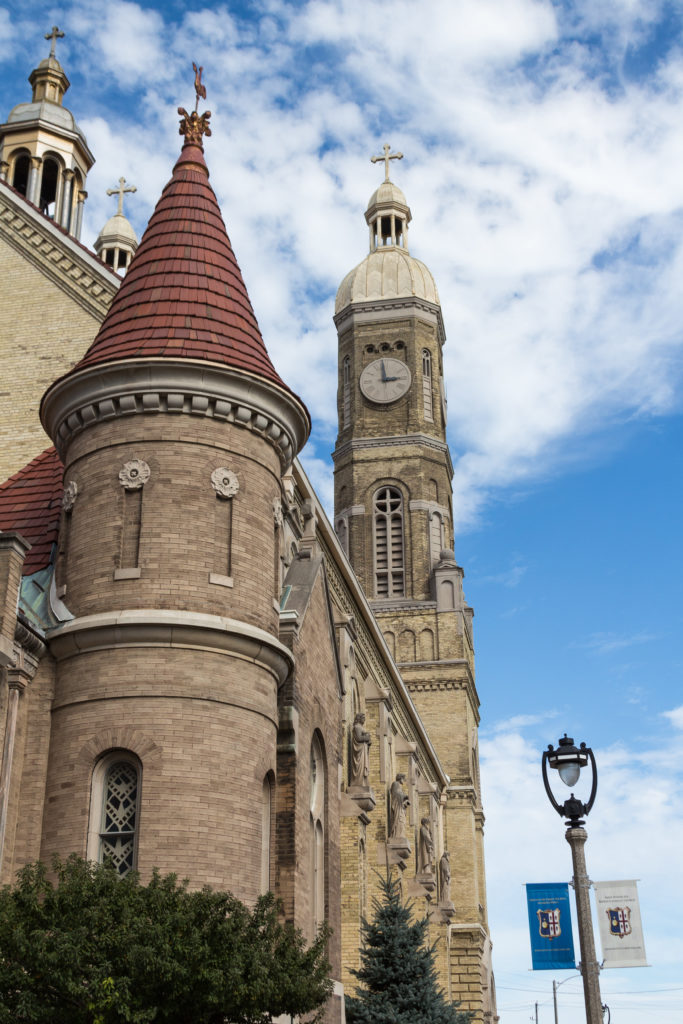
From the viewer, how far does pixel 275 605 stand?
63.9 ft

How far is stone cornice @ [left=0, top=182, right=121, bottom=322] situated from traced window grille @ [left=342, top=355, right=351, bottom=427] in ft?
127

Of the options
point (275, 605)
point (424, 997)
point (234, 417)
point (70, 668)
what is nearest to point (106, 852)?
point (70, 668)

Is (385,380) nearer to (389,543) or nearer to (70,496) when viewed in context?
(389,543)

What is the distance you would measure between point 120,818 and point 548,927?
7289 millimetres

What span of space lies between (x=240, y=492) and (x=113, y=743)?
14.0ft

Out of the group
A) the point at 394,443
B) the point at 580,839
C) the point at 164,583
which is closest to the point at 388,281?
the point at 394,443

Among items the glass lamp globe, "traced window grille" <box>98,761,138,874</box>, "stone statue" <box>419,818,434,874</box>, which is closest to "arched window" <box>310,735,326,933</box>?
"traced window grille" <box>98,761,138,874</box>

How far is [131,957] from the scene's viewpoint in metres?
12.0

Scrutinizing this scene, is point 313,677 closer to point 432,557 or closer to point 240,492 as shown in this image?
point 240,492

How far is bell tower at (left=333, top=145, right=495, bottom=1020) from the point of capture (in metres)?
59.6

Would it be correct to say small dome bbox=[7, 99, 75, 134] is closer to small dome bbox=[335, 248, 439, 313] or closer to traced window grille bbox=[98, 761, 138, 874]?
traced window grille bbox=[98, 761, 138, 874]

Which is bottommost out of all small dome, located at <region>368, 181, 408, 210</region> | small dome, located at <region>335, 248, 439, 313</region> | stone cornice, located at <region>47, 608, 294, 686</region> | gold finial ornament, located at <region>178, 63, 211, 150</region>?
stone cornice, located at <region>47, 608, 294, 686</region>

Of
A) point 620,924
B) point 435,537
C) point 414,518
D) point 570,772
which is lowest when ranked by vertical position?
point 620,924

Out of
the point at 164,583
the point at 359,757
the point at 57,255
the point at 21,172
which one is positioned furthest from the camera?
the point at 21,172
